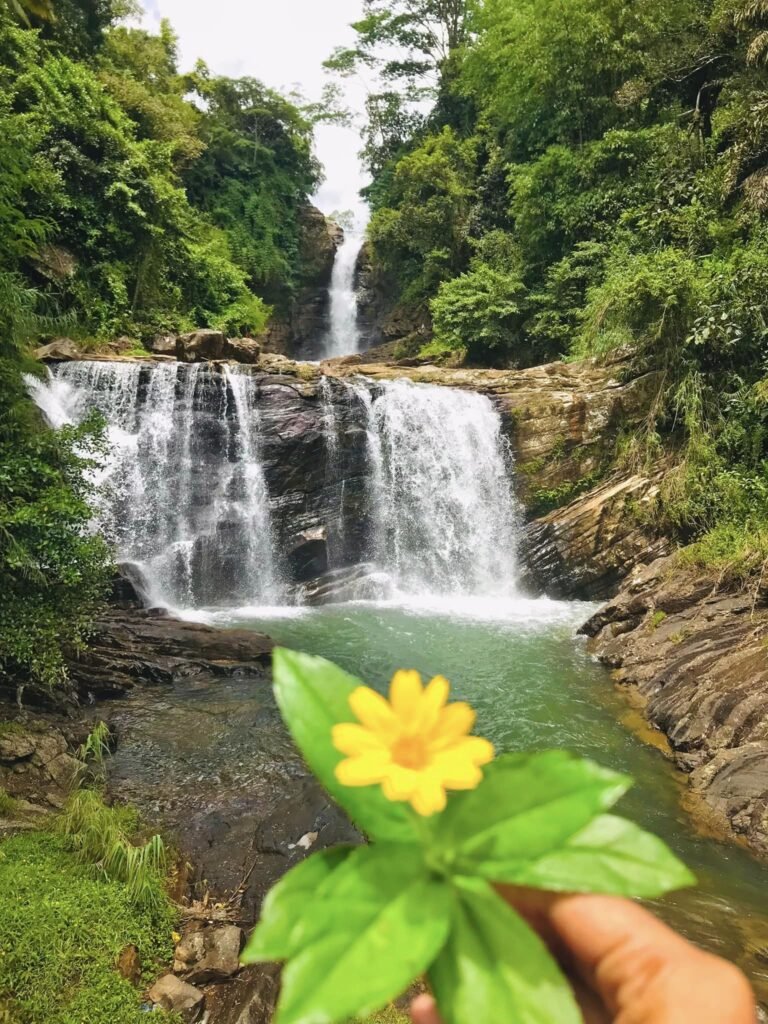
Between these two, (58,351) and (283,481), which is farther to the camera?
(283,481)

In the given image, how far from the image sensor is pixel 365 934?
22.5 inches

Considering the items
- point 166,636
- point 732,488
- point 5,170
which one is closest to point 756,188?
point 732,488

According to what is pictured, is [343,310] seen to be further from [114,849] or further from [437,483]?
[114,849]

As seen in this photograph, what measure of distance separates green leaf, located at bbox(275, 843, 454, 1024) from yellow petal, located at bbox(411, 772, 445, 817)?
0.11 meters

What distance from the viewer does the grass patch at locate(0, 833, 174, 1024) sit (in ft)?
7.38

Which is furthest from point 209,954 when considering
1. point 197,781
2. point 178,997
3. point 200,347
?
point 200,347

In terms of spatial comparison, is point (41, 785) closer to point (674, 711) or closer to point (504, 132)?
point (674, 711)

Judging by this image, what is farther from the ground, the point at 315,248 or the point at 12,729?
the point at 315,248

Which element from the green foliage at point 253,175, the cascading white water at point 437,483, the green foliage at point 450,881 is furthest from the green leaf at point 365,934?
the green foliage at point 253,175

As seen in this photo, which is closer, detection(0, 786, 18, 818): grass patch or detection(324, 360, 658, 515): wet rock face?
detection(0, 786, 18, 818): grass patch

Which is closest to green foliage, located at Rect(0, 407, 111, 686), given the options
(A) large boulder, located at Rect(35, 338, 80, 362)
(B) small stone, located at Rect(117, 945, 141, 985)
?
(B) small stone, located at Rect(117, 945, 141, 985)

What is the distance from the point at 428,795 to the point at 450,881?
0.14 m

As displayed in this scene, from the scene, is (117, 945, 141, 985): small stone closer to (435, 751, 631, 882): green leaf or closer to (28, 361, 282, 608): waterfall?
(435, 751, 631, 882): green leaf

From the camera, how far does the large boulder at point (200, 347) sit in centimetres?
1433
